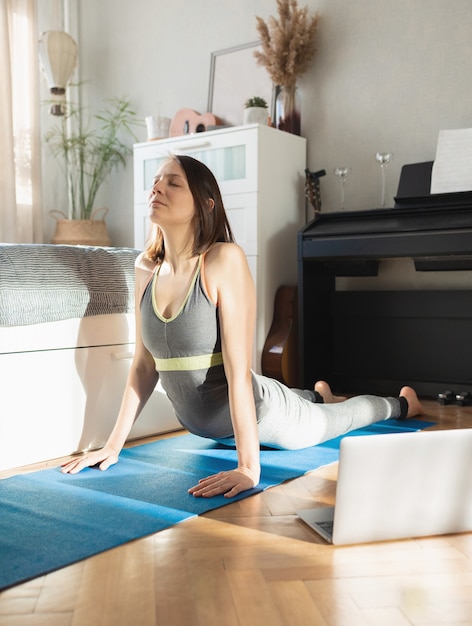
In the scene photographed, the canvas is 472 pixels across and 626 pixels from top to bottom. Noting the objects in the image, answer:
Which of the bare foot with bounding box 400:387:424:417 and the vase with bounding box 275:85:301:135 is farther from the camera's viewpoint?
the vase with bounding box 275:85:301:135

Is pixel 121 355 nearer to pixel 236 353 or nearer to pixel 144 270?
pixel 144 270

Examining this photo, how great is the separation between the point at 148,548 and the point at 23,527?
0.30 m

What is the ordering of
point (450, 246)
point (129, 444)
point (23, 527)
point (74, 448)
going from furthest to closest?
point (450, 246), point (129, 444), point (74, 448), point (23, 527)

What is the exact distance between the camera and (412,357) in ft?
11.7

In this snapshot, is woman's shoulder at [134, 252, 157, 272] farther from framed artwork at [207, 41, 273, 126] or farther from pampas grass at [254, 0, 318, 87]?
framed artwork at [207, 41, 273, 126]

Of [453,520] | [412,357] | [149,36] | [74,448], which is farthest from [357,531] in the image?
[149,36]

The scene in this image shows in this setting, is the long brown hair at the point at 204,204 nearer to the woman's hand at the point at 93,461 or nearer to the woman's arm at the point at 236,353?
the woman's arm at the point at 236,353

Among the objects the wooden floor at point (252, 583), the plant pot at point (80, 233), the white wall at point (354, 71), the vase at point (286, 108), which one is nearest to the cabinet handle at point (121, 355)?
the wooden floor at point (252, 583)

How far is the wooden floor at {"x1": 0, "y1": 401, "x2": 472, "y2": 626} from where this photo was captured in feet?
3.64

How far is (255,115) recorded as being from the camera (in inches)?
151

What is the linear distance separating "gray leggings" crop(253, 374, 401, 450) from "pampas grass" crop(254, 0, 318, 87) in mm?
2066

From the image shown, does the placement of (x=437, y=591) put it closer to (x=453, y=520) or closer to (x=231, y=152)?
(x=453, y=520)

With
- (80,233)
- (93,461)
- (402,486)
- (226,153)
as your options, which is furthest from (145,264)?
(80,233)

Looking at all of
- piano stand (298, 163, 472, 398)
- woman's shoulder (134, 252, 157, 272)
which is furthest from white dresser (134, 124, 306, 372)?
woman's shoulder (134, 252, 157, 272)
